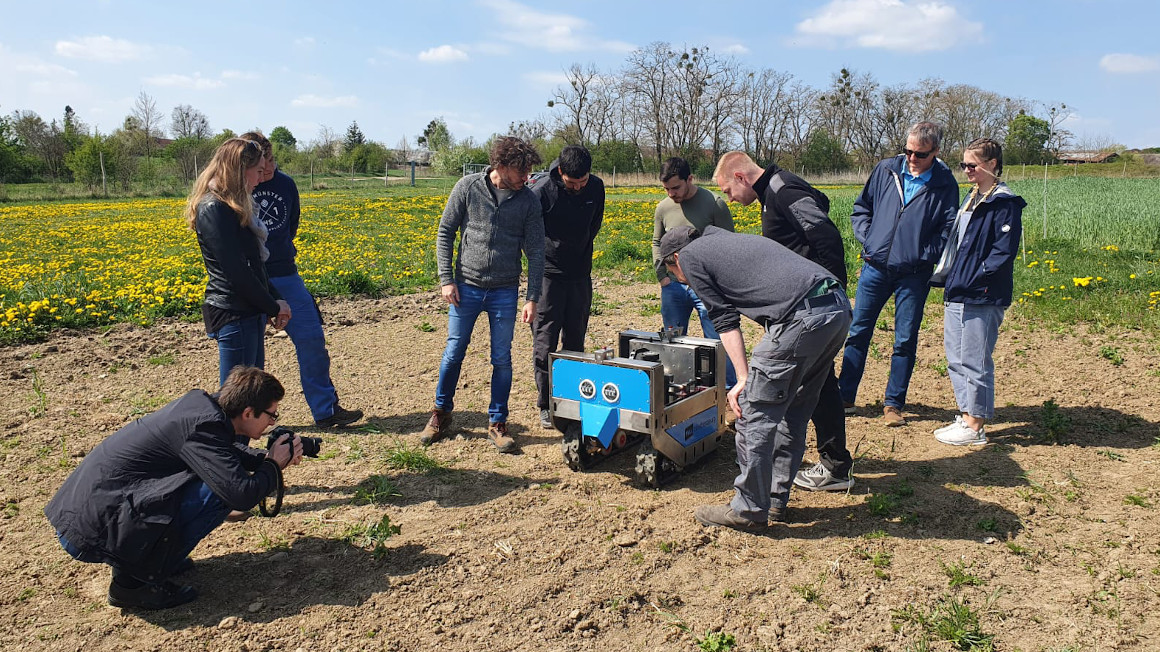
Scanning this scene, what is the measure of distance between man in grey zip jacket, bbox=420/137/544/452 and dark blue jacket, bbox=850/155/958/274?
2.38 m

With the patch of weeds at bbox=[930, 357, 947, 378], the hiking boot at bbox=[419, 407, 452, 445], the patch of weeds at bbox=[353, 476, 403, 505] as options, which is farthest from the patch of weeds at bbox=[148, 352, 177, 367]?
the patch of weeds at bbox=[930, 357, 947, 378]

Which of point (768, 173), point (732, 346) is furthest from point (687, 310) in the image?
point (732, 346)

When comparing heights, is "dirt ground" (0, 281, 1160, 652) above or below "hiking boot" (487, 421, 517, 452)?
below

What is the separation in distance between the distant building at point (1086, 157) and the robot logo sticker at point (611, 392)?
250ft

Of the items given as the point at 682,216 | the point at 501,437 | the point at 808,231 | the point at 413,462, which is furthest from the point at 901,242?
the point at 413,462

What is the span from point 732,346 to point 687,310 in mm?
2247

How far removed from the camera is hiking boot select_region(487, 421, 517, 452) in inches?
204

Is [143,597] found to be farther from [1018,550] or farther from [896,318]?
[896,318]

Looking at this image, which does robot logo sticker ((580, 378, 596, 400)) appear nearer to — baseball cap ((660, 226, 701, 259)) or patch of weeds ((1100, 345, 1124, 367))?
baseball cap ((660, 226, 701, 259))

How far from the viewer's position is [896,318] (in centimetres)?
550

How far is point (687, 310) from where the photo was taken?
5805 millimetres

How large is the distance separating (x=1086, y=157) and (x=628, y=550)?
3242 inches

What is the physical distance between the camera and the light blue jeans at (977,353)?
197 inches

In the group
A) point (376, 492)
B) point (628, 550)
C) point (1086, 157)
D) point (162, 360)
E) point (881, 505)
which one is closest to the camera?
point (628, 550)
